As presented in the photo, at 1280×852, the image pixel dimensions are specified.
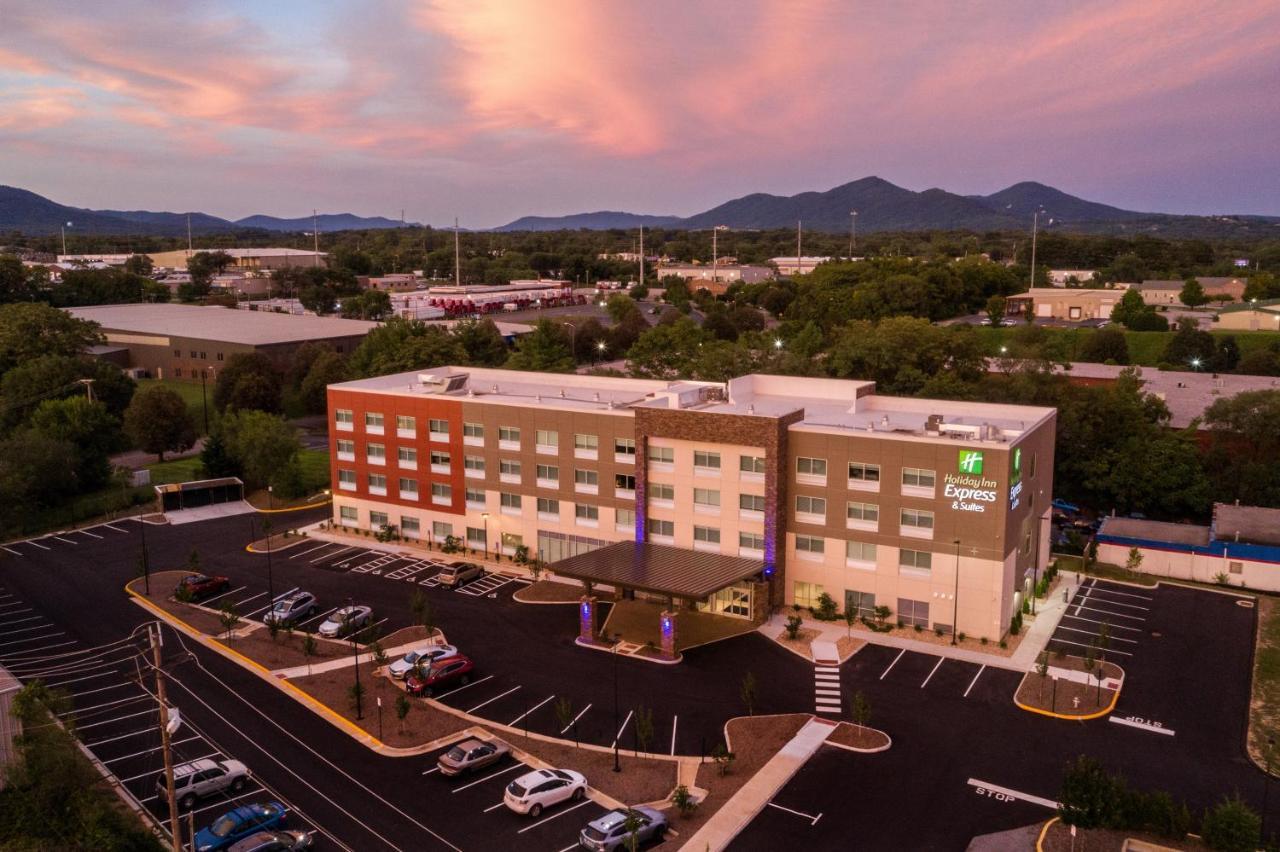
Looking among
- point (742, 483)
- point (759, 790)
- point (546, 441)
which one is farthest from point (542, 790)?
point (546, 441)

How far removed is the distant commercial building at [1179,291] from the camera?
157 meters

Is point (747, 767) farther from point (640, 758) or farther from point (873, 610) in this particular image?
point (873, 610)

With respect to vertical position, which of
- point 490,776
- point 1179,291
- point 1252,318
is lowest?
point 490,776

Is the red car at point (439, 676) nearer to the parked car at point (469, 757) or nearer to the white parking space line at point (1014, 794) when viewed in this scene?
the parked car at point (469, 757)

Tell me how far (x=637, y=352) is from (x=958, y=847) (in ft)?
240

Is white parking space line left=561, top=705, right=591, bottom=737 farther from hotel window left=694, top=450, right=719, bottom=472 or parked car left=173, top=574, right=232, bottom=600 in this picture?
parked car left=173, top=574, right=232, bottom=600

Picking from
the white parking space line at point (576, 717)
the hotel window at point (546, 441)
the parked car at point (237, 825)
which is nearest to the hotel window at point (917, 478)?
the white parking space line at point (576, 717)

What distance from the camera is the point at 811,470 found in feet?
157

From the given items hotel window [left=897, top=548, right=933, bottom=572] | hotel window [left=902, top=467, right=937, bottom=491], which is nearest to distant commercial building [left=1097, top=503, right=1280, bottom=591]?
hotel window [left=897, top=548, right=933, bottom=572]

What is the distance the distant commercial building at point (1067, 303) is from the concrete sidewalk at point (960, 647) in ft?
377

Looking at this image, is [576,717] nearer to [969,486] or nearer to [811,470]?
[811,470]

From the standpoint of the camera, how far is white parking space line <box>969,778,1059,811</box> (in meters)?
30.3

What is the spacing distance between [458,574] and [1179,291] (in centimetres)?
14853

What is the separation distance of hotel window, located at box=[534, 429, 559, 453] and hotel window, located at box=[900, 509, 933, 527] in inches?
797
